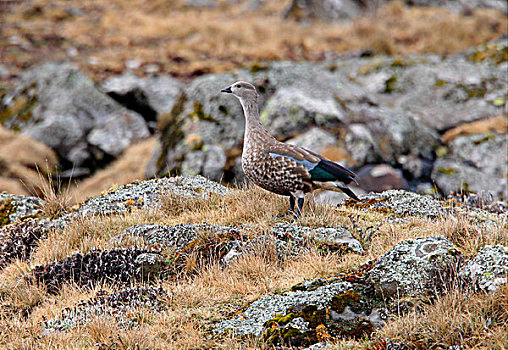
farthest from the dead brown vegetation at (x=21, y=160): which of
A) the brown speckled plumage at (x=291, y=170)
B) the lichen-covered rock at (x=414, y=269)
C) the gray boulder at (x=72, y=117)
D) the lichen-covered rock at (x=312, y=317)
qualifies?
the lichen-covered rock at (x=414, y=269)

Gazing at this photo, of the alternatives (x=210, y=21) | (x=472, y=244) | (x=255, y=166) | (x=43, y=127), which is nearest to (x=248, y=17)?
(x=210, y=21)

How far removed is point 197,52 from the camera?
20.3 meters

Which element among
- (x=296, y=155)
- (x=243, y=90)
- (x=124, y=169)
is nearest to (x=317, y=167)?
(x=296, y=155)

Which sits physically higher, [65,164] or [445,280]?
[445,280]

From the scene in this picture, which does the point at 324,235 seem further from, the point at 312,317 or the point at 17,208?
the point at 17,208

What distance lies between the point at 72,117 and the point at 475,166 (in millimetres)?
11545

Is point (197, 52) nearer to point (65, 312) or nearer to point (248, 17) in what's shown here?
point (248, 17)

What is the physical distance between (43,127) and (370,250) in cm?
1261

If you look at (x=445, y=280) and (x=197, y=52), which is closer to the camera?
(x=445, y=280)

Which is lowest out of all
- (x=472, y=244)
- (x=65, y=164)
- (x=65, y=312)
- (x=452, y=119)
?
(x=65, y=164)

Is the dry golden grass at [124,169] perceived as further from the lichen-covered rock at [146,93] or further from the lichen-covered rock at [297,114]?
the lichen-covered rock at [297,114]

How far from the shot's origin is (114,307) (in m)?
5.26

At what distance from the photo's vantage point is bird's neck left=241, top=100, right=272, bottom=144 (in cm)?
732

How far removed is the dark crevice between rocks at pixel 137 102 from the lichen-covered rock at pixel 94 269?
11000 millimetres
